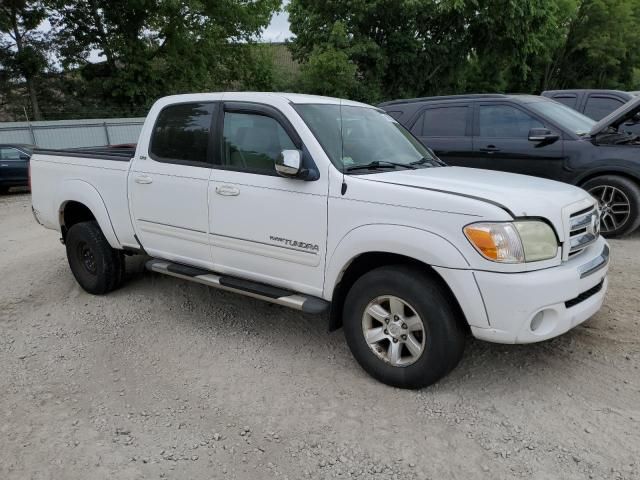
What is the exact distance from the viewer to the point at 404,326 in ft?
10.8

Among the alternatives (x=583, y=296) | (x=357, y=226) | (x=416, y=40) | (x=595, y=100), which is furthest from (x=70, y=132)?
(x=583, y=296)

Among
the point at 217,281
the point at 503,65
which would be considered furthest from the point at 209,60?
the point at 217,281

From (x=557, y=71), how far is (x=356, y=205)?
147ft

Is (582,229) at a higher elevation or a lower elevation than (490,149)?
higher

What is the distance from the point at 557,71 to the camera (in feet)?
138

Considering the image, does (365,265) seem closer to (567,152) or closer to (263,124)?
(263,124)

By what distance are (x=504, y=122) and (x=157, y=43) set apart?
2466 cm

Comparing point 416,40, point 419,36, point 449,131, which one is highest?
point 419,36

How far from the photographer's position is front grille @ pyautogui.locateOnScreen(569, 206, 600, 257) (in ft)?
10.7

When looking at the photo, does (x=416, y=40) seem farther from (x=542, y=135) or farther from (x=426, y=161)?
(x=426, y=161)

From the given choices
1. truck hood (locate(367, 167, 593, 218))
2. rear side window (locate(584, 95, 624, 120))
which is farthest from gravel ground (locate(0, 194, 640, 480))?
rear side window (locate(584, 95, 624, 120))

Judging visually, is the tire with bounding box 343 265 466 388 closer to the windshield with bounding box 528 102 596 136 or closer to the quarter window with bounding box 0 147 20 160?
the windshield with bounding box 528 102 596 136

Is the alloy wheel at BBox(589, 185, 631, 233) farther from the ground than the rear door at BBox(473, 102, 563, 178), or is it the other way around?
the rear door at BBox(473, 102, 563, 178)

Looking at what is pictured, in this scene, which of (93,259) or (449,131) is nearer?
(93,259)
